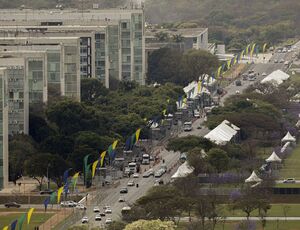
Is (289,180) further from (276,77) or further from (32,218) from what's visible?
(276,77)

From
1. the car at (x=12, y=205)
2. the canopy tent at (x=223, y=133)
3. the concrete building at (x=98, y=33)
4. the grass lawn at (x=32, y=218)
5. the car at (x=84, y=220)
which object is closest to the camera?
the grass lawn at (x=32, y=218)

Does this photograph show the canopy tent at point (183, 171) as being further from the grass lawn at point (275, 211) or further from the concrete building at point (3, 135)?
the concrete building at point (3, 135)

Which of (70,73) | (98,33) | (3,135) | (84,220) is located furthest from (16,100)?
(98,33)

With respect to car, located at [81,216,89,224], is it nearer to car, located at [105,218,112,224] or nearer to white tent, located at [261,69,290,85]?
car, located at [105,218,112,224]

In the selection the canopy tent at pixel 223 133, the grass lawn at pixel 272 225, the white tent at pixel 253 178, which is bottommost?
the grass lawn at pixel 272 225

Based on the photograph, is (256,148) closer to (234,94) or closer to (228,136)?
(228,136)

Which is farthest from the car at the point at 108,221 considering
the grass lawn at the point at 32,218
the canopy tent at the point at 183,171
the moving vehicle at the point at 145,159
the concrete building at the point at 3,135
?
the moving vehicle at the point at 145,159

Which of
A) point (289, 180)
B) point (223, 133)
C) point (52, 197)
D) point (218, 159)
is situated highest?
point (223, 133)
